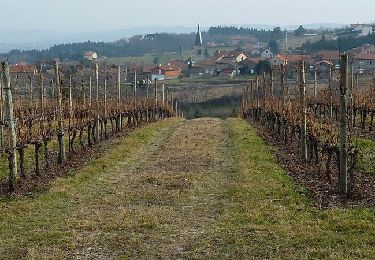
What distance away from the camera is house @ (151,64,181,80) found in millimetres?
104250

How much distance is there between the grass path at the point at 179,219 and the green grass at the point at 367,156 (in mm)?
2312

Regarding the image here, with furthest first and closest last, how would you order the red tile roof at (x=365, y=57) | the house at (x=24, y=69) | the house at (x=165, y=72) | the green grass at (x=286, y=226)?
1. the house at (x=165, y=72)
2. the red tile roof at (x=365, y=57)
3. the house at (x=24, y=69)
4. the green grass at (x=286, y=226)

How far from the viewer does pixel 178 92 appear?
257 ft

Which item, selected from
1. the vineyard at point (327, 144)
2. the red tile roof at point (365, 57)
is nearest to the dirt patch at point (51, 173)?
the vineyard at point (327, 144)

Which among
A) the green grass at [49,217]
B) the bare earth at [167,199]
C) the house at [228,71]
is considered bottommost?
the bare earth at [167,199]

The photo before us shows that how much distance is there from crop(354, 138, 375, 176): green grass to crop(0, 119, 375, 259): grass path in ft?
7.58

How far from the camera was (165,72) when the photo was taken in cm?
10912

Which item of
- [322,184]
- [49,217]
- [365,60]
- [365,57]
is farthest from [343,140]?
[365,57]

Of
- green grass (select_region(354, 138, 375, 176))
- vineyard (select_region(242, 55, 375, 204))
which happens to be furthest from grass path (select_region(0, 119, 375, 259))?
green grass (select_region(354, 138, 375, 176))

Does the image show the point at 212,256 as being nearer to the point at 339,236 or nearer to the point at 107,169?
the point at 339,236

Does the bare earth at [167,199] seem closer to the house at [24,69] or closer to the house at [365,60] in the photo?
the house at [24,69]

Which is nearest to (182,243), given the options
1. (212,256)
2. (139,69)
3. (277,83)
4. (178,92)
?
(212,256)

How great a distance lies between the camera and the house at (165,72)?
4104 inches

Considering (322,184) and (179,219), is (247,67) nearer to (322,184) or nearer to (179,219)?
(322,184)
